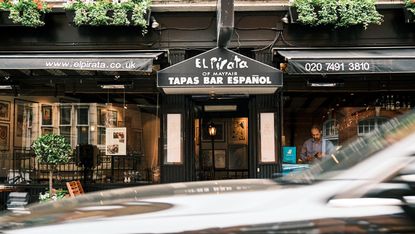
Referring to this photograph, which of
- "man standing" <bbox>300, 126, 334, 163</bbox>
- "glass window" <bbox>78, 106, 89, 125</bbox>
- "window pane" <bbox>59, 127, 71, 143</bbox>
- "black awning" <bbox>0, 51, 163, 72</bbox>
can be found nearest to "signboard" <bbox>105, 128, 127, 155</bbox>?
"glass window" <bbox>78, 106, 89, 125</bbox>

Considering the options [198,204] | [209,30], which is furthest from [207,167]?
[198,204]

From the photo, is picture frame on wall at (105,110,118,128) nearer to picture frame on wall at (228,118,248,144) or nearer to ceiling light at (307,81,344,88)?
picture frame on wall at (228,118,248,144)

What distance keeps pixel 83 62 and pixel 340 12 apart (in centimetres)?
466

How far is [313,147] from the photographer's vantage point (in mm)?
10250

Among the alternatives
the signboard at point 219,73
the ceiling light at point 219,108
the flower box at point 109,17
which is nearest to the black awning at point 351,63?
the signboard at point 219,73

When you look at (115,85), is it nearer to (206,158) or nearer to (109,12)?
(109,12)

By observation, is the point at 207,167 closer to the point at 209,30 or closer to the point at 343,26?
the point at 209,30

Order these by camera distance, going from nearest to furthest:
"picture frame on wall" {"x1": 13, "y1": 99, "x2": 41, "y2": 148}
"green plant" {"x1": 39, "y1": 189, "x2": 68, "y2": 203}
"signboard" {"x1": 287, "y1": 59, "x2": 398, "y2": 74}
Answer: "signboard" {"x1": 287, "y1": 59, "x2": 398, "y2": 74} < "green plant" {"x1": 39, "y1": 189, "x2": 68, "y2": 203} < "picture frame on wall" {"x1": 13, "y1": 99, "x2": 41, "y2": 148}

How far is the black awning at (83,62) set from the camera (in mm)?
8523

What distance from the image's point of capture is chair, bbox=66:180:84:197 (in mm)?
9313

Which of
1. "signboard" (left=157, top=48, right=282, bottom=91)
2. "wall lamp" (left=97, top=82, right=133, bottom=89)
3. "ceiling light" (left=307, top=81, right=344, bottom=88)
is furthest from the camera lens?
"wall lamp" (left=97, top=82, right=133, bottom=89)

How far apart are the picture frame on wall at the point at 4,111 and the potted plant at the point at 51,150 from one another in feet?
4.93

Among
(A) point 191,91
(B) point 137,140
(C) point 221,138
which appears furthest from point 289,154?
(B) point 137,140

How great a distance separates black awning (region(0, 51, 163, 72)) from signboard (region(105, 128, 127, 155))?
6.22ft
